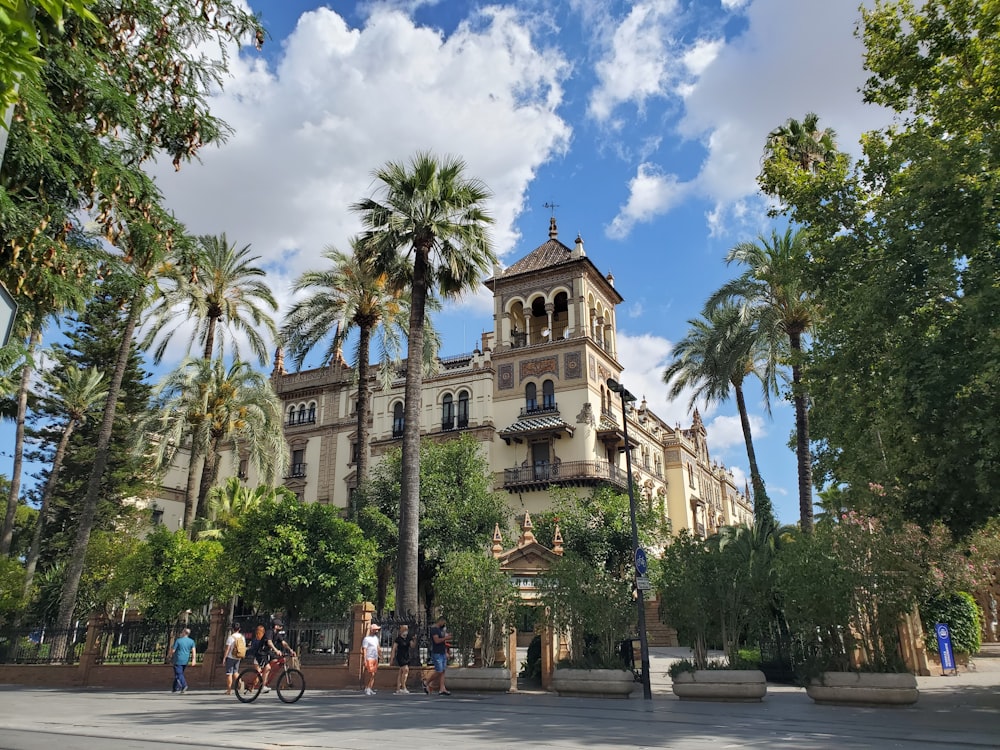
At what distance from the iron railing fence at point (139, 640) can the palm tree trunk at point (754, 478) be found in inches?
836

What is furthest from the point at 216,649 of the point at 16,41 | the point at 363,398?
the point at 16,41

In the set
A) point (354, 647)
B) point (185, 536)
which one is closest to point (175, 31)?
point (354, 647)

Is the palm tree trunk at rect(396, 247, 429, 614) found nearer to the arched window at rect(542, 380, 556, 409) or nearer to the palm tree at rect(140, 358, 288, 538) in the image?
the palm tree at rect(140, 358, 288, 538)

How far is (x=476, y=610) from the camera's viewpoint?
16094 mm

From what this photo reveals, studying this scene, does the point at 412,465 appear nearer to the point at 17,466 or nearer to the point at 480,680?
the point at 480,680

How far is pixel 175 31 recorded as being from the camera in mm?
11641

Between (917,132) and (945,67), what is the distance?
1381 mm

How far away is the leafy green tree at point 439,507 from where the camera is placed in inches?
1219

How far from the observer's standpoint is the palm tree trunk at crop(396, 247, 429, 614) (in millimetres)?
18219

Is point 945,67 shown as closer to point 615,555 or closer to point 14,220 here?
point 14,220

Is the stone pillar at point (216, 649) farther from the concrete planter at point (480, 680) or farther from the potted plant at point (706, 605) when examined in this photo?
the potted plant at point (706, 605)

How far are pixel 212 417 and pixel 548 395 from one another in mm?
17794

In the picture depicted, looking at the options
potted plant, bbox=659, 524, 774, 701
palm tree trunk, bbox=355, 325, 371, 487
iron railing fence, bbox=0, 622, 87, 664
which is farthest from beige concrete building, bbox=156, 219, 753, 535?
potted plant, bbox=659, 524, 774, 701

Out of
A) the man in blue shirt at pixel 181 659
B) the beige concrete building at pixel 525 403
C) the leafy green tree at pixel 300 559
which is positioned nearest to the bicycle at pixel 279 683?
the man in blue shirt at pixel 181 659
